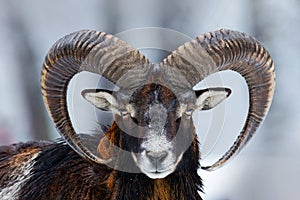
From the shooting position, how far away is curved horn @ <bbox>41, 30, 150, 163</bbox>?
3564 millimetres

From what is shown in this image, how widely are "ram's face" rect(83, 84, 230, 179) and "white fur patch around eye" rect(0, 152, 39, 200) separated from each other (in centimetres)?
78

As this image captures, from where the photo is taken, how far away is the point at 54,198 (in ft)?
12.4

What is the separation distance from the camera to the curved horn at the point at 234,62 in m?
3.59

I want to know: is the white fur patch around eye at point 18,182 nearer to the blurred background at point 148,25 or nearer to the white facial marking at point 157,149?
the white facial marking at point 157,149

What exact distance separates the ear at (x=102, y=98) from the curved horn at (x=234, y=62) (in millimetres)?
391

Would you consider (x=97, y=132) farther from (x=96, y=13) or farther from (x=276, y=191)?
(x=96, y=13)

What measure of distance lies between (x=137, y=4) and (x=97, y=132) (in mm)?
6103

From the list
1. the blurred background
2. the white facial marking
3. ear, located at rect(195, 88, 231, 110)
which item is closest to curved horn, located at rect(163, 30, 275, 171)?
ear, located at rect(195, 88, 231, 110)

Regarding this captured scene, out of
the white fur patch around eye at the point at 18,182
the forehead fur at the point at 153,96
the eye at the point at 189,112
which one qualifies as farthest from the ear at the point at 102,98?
the white fur patch around eye at the point at 18,182

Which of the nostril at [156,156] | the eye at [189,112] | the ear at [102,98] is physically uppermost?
the ear at [102,98]

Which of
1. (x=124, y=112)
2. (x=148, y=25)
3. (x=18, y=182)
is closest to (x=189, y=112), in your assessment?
(x=124, y=112)

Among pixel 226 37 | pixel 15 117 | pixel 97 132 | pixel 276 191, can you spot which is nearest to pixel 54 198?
pixel 97 132

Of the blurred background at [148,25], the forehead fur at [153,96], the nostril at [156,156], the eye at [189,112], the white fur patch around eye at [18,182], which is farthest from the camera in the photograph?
the blurred background at [148,25]

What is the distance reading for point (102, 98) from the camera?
12.2 ft
